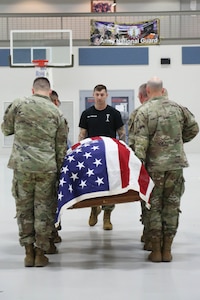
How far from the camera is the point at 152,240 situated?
432 cm

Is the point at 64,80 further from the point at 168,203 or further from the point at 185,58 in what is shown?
→ the point at 168,203

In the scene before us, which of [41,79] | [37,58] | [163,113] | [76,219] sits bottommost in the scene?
[76,219]

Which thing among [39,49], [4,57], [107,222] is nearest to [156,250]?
[107,222]

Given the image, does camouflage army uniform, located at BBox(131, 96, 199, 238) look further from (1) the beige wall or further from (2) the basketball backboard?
(1) the beige wall

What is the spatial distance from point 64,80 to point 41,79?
1271cm

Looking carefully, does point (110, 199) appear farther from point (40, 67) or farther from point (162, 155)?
point (40, 67)

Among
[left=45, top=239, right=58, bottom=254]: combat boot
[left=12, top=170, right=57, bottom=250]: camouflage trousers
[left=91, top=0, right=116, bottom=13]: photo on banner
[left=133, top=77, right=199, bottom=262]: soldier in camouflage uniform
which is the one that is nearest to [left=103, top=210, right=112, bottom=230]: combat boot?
[left=45, top=239, right=58, bottom=254]: combat boot

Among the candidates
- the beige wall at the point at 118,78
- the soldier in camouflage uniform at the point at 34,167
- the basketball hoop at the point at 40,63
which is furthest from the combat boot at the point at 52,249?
the beige wall at the point at 118,78

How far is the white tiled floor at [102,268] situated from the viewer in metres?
3.44

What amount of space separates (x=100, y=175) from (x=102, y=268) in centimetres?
76

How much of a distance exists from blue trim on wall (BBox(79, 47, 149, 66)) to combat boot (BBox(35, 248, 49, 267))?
43.5 feet

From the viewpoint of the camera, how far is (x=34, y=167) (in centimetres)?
406

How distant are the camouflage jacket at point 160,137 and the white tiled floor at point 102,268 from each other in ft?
2.80

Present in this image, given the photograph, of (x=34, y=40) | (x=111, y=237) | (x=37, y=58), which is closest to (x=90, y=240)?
(x=111, y=237)
